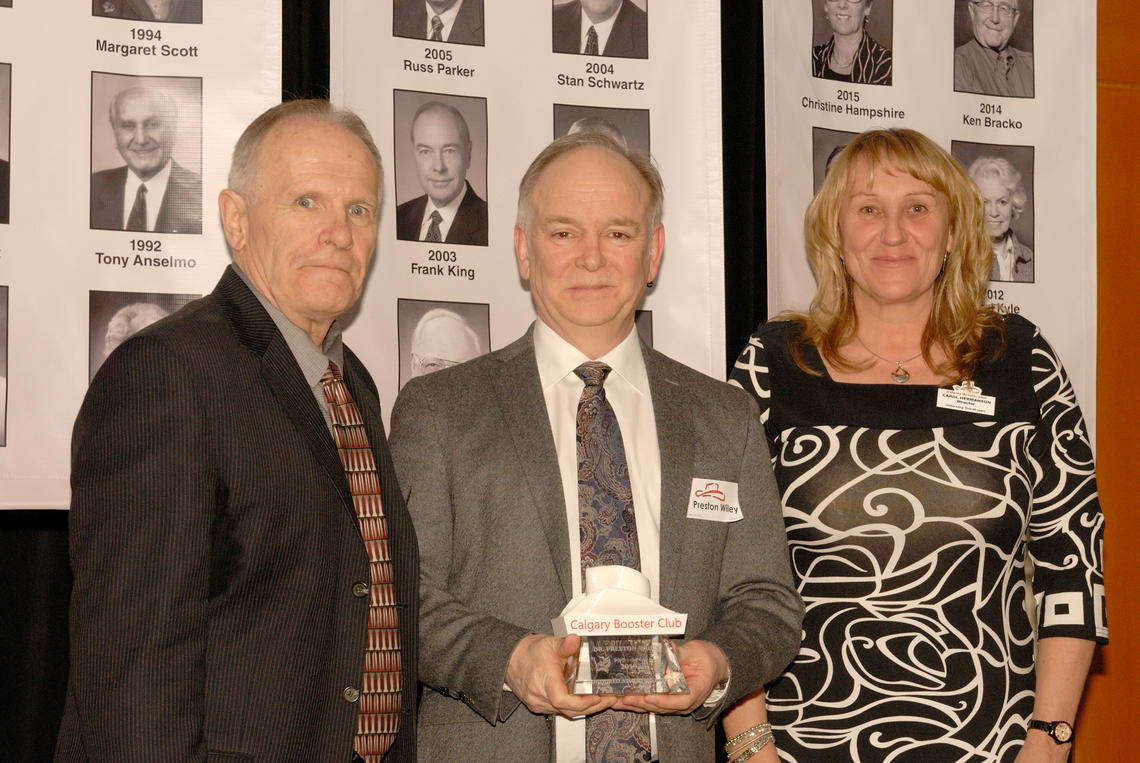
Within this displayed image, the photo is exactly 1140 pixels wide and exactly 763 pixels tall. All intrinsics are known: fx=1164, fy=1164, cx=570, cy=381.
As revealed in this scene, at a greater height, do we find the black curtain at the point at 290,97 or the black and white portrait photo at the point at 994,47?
the black and white portrait photo at the point at 994,47

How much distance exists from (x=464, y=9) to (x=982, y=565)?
2196 mm

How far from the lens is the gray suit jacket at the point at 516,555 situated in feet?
8.13

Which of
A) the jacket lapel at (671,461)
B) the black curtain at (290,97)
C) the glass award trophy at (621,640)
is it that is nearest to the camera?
the glass award trophy at (621,640)

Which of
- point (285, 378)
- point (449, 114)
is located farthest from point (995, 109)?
point (285, 378)

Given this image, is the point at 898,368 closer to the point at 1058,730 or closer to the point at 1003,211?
the point at 1058,730

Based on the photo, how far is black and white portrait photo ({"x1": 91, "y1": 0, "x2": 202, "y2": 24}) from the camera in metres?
3.23

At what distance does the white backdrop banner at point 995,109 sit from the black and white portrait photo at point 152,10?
1851 mm

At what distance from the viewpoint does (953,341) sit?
10.5 feet

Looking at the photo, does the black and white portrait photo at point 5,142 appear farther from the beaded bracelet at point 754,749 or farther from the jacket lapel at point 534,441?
the beaded bracelet at point 754,749

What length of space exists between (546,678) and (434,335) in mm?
1449

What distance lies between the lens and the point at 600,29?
3.70 meters

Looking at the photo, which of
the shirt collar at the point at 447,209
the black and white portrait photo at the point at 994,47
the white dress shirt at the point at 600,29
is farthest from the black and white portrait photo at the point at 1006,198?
the shirt collar at the point at 447,209

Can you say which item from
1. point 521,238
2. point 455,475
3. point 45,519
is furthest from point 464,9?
point 45,519

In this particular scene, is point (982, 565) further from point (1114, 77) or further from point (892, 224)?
point (1114, 77)
